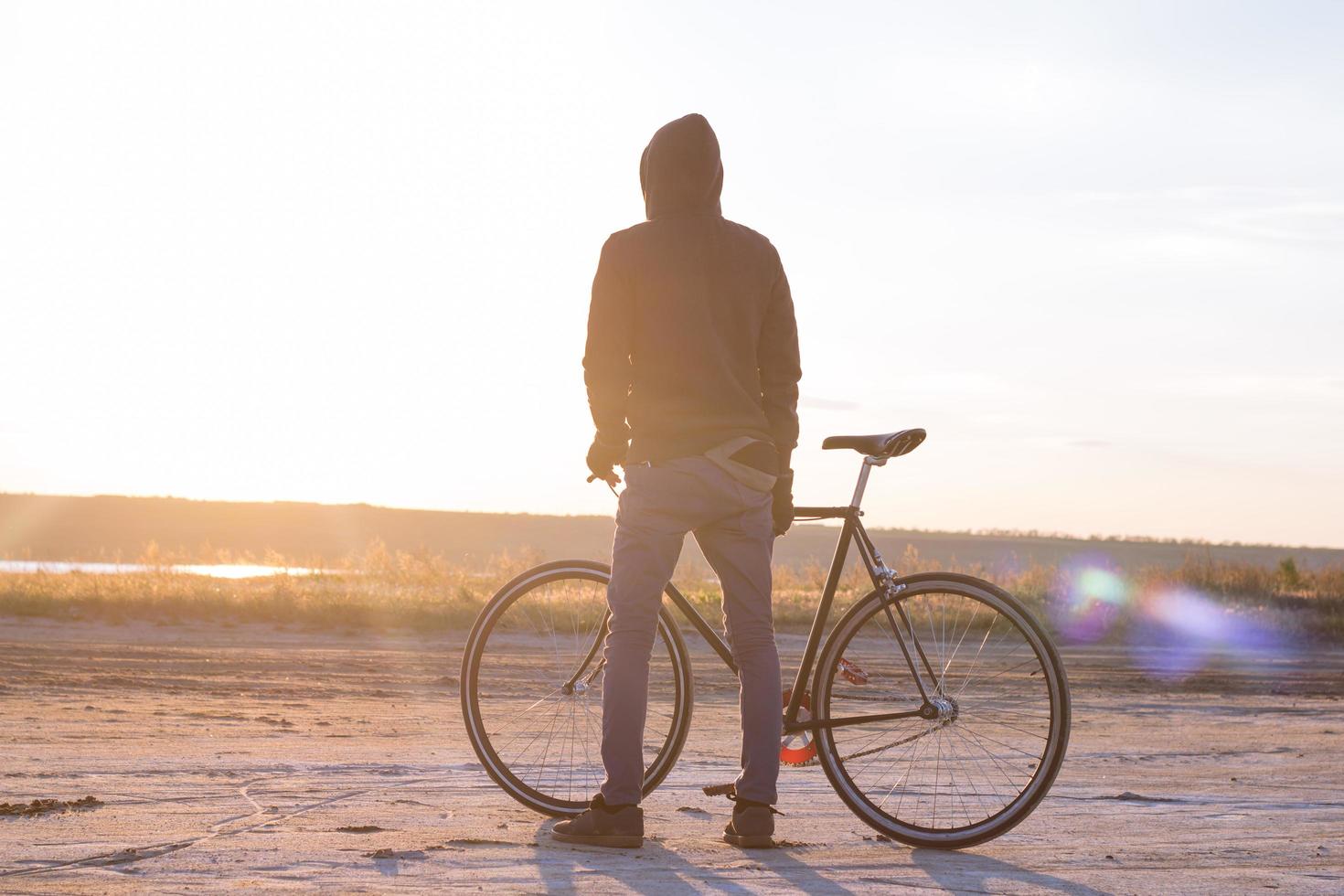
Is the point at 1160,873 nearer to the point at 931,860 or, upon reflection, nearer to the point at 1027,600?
the point at 931,860

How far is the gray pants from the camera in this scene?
4.92 metres

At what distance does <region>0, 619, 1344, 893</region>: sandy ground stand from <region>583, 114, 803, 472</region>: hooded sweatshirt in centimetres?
145

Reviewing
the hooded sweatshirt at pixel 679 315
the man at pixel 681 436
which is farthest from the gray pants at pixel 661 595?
the hooded sweatshirt at pixel 679 315

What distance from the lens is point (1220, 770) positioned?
7.36 meters

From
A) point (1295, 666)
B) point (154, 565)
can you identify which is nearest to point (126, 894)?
point (1295, 666)

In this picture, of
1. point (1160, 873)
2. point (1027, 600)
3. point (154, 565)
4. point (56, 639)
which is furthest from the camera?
point (154, 565)

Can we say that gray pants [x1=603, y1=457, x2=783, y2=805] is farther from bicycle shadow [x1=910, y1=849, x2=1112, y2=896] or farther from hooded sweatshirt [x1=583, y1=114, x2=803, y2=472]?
bicycle shadow [x1=910, y1=849, x2=1112, y2=896]

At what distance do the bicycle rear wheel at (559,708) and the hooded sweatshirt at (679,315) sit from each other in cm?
69

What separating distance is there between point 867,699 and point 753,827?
89cm

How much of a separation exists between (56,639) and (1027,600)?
46.0 ft

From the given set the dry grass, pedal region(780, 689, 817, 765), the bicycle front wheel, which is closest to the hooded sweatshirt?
the bicycle front wheel

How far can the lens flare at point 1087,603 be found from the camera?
1916cm

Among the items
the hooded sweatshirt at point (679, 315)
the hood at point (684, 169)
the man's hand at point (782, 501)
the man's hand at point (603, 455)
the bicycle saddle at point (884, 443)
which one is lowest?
the man's hand at point (782, 501)

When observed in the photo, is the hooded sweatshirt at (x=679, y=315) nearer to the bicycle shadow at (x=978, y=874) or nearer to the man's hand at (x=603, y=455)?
the man's hand at (x=603, y=455)
